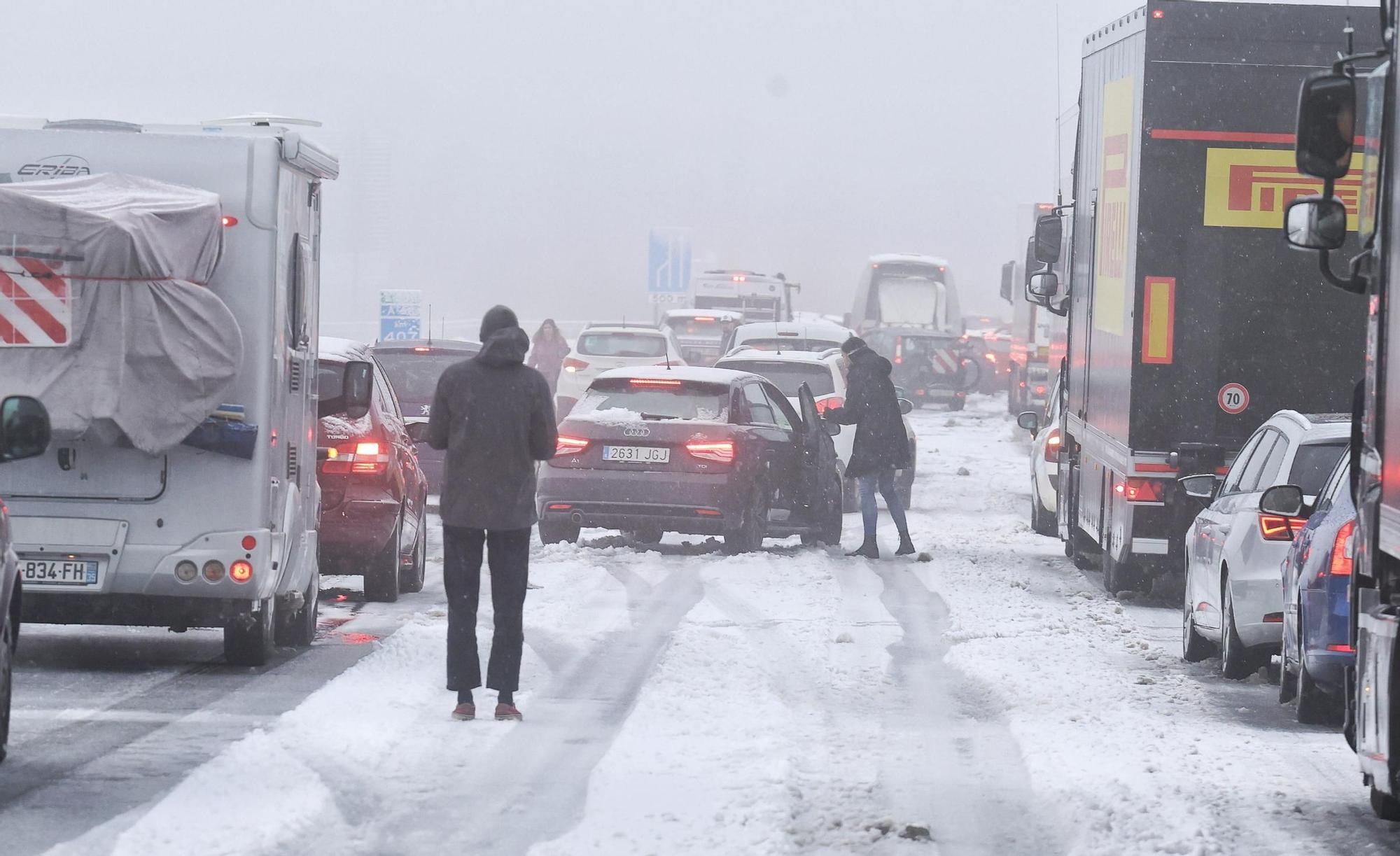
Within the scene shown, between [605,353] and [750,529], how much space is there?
40.8 ft

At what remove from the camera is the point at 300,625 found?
37.3 feet

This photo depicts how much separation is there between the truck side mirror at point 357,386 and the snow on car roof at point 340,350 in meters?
1.63

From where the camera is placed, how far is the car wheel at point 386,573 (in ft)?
44.3

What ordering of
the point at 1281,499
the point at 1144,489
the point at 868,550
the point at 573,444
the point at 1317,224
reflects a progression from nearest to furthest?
the point at 1317,224, the point at 1281,499, the point at 1144,489, the point at 573,444, the point at 868,550

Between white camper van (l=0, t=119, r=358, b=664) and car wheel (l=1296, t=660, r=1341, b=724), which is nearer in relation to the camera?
car wheel (l=1296, t=660, r=1341, b=724)

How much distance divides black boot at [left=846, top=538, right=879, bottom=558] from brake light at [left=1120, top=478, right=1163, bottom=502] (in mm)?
3724

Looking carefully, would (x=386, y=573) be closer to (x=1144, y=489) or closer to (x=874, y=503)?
(x=1144, y=489)

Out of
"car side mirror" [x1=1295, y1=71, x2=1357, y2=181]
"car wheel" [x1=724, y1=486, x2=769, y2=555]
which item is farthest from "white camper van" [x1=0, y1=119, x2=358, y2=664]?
"car wheel" [x1=724, y1=486, x2=769, y2=555]

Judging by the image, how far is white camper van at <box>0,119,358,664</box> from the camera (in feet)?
31.7

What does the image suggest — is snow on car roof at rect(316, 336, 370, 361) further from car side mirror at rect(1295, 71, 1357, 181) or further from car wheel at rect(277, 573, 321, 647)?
car side mirror at rect(1295, 71, 1357, 181)

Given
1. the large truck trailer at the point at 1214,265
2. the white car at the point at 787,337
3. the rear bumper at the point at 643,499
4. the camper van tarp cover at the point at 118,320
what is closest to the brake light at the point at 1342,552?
the camper van tarp cover at the point at 118,320

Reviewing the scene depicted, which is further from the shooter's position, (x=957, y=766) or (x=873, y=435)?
(x=873, y=435)

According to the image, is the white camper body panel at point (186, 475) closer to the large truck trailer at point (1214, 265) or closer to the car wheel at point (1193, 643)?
the car wheel at point (1193, 643)

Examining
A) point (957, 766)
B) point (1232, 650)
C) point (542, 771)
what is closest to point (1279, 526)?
point (1232, 650)
